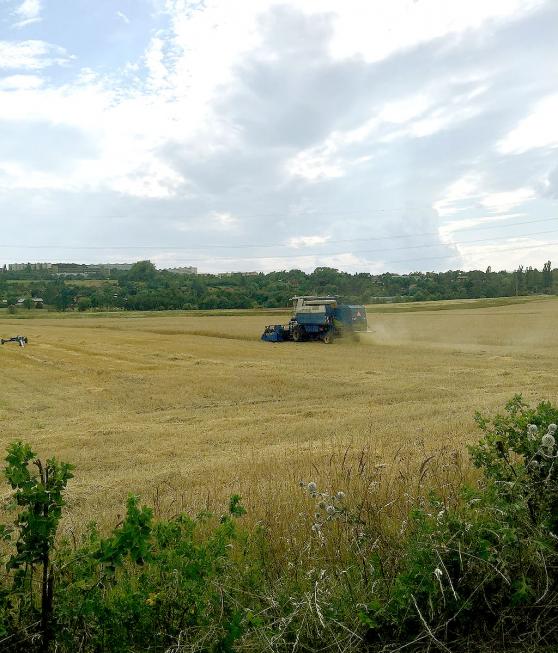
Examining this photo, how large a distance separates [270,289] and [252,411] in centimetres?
6677

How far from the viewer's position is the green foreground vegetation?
9.36 feet

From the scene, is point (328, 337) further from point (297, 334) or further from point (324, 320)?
point (297, 334)

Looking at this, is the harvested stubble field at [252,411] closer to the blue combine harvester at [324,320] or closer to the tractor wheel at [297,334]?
the blue combine harvester at [324,320]

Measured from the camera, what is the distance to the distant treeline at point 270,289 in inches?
2970

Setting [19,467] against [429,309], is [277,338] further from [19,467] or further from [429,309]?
[429,309]

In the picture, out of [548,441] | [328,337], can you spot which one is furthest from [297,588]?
[328,337]

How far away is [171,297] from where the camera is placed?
7912 cm

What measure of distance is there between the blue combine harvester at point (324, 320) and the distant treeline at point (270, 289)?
2963 cm

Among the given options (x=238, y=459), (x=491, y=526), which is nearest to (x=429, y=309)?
(x=238, y=459)

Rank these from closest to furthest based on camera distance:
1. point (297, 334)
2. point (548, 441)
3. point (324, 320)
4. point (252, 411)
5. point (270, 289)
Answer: point (548, 441)
point (252, 411)
point (324, 320)
point (297, 334)
point (270, 289)

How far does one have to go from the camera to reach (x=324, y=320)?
101 feet

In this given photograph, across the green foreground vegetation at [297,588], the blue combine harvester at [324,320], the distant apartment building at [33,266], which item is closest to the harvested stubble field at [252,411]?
the blue combine harvester at [324,320]

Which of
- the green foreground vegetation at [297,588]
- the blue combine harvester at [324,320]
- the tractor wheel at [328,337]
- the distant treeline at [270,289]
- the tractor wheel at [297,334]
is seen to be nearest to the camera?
the green foreground vegetation at [297,588]

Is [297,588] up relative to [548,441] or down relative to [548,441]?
down
